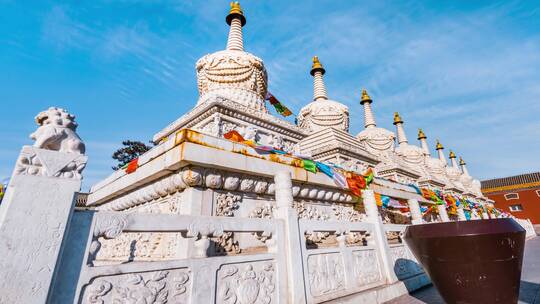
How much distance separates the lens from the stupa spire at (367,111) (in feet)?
82.8

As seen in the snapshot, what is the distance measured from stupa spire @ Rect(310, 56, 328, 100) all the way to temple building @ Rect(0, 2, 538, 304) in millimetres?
10943

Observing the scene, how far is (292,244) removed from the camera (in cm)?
384

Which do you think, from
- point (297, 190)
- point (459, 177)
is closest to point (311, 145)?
point (297, 190)

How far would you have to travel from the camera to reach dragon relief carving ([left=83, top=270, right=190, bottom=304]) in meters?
2.30

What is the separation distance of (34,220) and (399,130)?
108 feet

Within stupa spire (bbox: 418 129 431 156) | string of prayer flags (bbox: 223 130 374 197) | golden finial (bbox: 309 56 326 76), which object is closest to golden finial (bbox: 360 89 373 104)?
golden finial (bbox: 309 56 326 76)

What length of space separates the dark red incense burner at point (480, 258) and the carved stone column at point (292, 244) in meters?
1.71

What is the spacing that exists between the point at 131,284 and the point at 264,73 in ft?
36.0

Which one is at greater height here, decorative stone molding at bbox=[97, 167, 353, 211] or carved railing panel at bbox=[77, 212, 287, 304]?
decorative stone molding at bbox=[97, 167, 353, 211]

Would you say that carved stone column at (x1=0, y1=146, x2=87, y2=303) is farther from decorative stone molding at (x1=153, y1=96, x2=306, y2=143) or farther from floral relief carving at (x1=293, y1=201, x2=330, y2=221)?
decorative stone molding at (x1=153, y1=96, x2=306, y2=143)

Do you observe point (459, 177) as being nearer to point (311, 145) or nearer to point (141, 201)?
point (311, 145)

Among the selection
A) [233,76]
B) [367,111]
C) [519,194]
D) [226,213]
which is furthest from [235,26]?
[519,194]

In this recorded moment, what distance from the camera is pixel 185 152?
14.8 feet

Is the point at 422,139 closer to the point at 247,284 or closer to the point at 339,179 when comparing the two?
the point at 339,179
